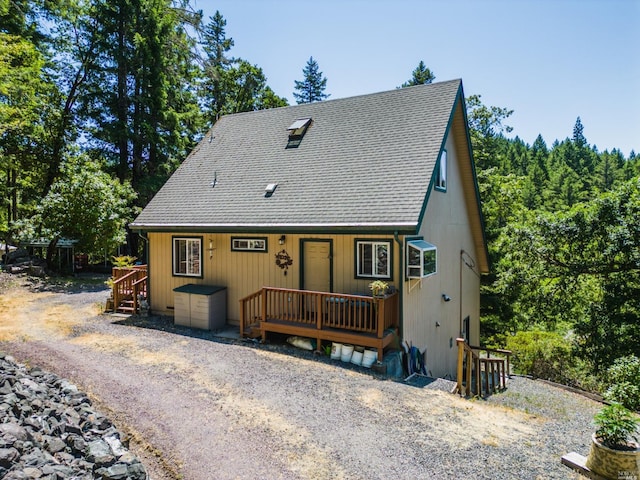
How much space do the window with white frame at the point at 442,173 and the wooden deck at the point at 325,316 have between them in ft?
11.5

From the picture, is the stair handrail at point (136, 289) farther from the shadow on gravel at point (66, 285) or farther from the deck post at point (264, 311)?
the deck post at point (264, 311)

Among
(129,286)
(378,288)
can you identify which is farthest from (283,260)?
(129,286)

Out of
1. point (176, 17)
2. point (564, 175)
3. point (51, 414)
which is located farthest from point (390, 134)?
point (564, 175)

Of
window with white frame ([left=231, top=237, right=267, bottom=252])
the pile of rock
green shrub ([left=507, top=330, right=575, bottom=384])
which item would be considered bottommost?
green shrub ([left=507, top=330, right=575, bottom=384])

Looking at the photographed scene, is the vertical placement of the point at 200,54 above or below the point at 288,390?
above

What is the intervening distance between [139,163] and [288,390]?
2104 centimetres

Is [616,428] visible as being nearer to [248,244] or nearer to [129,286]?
[248,244]

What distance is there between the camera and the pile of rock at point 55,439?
375 cm

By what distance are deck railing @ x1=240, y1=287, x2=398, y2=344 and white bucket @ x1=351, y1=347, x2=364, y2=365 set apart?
1.19ft

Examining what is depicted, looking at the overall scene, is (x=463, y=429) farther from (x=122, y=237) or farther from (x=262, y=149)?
(x=122, y=237)

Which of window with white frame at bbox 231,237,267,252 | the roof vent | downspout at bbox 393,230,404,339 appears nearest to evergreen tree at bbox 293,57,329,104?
the roof vent

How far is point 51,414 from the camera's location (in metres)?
4.82

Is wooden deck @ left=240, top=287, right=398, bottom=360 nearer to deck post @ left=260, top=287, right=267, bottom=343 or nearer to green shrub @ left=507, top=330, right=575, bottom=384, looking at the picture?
deck post @ left=260, top=287, right=267, bottom=343

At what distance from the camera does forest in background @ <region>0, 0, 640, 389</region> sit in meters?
12.4
